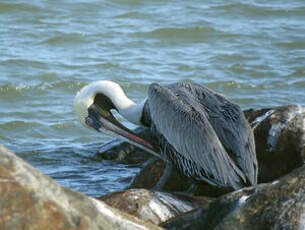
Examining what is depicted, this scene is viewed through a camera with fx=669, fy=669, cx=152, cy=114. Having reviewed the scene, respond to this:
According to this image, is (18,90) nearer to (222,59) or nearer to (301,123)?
(222,59)

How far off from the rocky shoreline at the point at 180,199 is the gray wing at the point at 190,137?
238 mm

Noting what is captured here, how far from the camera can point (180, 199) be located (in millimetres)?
5273

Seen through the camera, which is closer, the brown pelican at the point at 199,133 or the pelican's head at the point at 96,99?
the brown pelican at the point at 199,133

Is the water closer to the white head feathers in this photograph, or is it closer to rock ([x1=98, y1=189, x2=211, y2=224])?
the white head feathers

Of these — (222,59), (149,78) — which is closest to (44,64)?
(149,78)

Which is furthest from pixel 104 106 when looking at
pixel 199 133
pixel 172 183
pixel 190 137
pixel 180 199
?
pixel 180 199

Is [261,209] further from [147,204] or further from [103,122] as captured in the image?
[103,122]

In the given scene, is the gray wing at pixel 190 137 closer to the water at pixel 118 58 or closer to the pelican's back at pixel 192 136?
the pelican's back at pixel 192 136

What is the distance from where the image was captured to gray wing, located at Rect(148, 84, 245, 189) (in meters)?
5.77

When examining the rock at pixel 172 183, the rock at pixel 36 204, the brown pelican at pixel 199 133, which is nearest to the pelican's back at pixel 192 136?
the brown pelican at pixel 199 133

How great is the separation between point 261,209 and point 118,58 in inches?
378

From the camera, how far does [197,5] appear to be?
54.6 ft

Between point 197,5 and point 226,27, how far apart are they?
181 centimetres

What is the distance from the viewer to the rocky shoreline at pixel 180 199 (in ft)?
9.30
